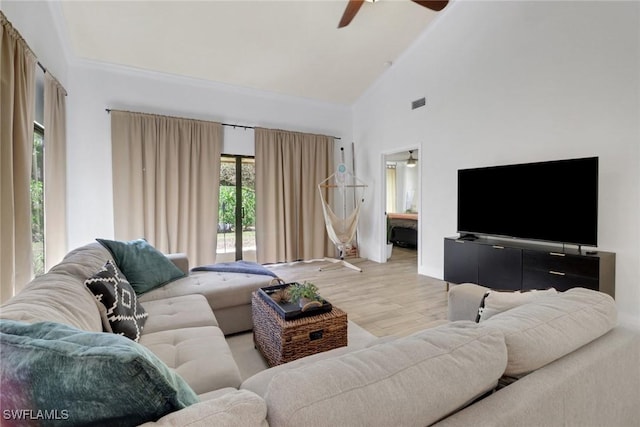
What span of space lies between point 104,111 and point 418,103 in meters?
4.24

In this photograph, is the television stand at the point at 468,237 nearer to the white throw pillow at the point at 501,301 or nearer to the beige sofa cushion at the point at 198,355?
the white throw pillow at the point at 501,301

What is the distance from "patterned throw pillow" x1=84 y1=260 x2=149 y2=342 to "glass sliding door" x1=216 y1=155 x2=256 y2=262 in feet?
10.2

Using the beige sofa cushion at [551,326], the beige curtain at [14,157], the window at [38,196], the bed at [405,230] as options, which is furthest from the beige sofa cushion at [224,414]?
the bed at [405,230]

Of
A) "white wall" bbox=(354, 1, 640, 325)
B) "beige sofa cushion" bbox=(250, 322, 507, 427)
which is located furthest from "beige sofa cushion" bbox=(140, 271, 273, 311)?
"white wall" bbox=(354, 1, 640, 325)

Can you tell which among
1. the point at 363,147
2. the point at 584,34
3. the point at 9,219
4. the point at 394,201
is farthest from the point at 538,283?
the point at 394,201

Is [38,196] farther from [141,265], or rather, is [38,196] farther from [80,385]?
[80,385]

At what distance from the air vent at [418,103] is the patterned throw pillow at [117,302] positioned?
13.5 ft

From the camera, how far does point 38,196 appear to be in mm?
2662

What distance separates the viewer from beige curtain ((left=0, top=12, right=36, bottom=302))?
5.38 feet

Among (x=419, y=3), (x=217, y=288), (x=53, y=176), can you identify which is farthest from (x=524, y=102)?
(x=53, y=176)

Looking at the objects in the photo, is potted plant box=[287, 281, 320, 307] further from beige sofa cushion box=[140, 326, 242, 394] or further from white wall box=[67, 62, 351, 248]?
white wall box=[67, 62, 351, 248]

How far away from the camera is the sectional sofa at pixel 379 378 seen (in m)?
Result: 0.50

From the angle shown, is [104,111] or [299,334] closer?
[299,334]

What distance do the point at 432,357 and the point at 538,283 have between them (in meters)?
2.78
